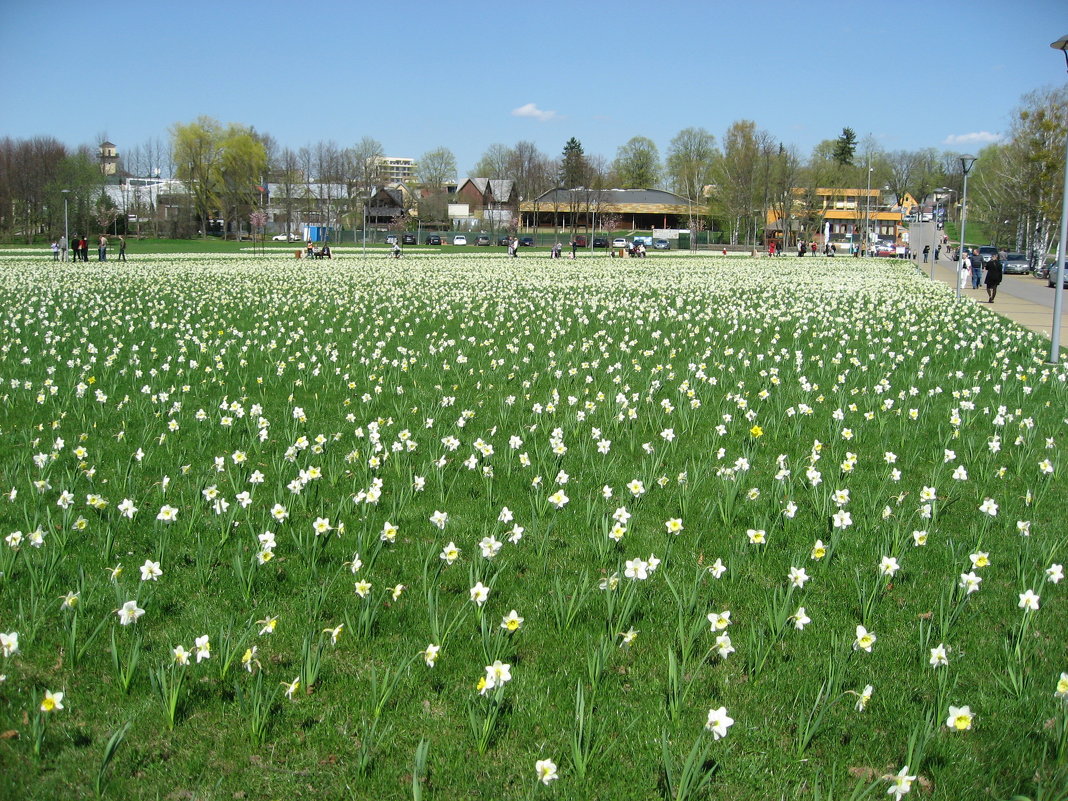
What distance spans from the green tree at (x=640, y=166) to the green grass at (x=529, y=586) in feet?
425

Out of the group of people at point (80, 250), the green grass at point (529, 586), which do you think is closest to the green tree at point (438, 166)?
the group of people at point (80, 250)

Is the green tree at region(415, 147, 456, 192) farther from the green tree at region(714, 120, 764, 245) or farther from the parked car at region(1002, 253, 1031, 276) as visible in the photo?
the parked car at region(1002, 253, 1031, 276)

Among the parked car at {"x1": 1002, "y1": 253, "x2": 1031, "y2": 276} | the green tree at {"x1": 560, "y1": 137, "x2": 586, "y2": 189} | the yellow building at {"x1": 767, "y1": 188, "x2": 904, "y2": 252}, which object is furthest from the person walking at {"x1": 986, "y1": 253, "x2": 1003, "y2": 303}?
the green tree at {"x1": 560, "y1": 137, "x2": 586, "y2": 189}

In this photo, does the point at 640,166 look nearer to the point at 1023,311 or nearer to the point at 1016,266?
the point at 1016,266

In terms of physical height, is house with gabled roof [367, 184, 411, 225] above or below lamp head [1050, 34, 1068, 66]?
above

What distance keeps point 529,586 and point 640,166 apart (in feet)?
450

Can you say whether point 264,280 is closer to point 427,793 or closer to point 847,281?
point 847,281

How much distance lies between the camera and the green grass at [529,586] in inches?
124

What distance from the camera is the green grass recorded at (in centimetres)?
315

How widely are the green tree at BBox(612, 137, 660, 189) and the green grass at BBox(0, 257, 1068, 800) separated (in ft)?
425

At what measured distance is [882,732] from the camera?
3299 mm

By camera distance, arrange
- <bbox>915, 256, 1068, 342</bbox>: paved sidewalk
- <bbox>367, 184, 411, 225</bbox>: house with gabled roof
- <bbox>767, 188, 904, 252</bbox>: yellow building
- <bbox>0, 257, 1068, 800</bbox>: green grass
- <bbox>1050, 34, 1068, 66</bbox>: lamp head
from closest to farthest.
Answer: <bbox>0, 257, 1068, 800</bbox>: green grass < <bbox>1050, 34, 1068, 66</bbox>: lamp head < <bbox>915, 256, 1068, 342</bbox>: paved sidewalk < <bbox>767, 188, 904, 252</bbox>: yellow building < <bbox>367, 184, 411, 225</bbox>: house with gabled roof

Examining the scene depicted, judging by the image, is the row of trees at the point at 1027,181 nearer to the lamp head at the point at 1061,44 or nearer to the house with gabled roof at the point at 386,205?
the lamp head at the point at 1061,44

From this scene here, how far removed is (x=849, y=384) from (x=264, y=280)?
65.4ft
